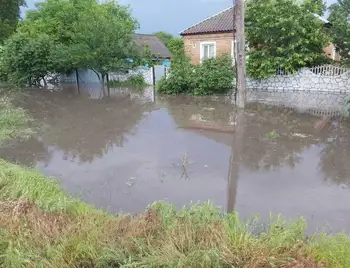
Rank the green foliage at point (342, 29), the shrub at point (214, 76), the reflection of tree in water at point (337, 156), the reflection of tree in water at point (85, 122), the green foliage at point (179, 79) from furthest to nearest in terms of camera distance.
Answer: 1. the green foliage at point (179, 79)
2. the shrub at point (214, 76)
3. the green foliage at point (342, 29)
4. the reflection of tree in water at point (85, 122)
5. the reflection of tree in water at point (337, 156)

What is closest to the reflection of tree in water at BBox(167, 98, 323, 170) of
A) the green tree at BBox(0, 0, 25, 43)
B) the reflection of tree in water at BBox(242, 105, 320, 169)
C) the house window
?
the reflection of tree in water at BBox(242, 105, 320, 169)

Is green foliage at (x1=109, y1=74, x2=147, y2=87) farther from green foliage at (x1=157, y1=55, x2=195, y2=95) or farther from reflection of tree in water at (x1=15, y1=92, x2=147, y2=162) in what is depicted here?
reflection of tree in water at (x1=15, y1=92, x2=147, y2=162)

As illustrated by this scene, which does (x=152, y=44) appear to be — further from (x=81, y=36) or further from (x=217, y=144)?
(x=217, y=144)

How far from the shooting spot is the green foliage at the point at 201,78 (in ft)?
49.3

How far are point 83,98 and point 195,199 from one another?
12.0 meters

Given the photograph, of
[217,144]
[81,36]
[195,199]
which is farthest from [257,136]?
[81,36]

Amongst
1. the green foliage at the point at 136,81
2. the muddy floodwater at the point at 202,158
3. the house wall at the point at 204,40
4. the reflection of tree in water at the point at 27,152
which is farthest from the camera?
the green foliage at the point at 136,81

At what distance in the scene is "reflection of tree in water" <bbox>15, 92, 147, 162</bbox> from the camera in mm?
7765

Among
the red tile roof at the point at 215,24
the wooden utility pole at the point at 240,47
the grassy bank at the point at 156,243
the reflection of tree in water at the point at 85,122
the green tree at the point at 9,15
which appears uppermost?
the green tree at the point at 9,15

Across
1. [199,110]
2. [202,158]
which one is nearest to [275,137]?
[202,158]

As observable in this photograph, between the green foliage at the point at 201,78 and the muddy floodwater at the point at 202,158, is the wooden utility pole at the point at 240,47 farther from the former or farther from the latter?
the green foliage at the point at 201,78

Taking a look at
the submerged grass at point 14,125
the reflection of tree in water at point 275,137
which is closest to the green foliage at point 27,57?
the submerged grass at point 14,125

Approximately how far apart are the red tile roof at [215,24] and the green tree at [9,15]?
18.4m

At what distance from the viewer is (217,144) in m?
7.70
